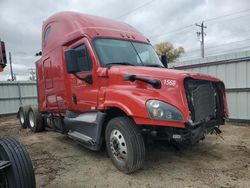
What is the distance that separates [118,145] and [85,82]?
1616 millimetres

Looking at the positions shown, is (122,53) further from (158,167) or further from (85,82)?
(158,167)

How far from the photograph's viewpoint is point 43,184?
150 inches

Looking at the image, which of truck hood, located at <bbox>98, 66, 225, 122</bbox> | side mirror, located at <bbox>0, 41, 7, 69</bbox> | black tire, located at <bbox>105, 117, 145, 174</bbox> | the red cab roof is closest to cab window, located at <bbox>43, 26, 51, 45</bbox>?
A: the red cab roof

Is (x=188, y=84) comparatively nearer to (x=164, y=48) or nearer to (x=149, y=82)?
(x=149, y=82)

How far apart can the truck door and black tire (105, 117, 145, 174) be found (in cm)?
81

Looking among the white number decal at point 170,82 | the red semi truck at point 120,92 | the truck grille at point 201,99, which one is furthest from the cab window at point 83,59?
the truck grille at point 201,99

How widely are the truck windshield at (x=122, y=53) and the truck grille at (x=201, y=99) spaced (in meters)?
1.29

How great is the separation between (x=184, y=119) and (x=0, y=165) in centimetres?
242

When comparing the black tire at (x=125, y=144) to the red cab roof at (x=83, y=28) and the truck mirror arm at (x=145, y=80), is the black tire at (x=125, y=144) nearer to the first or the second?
the truck mirror arm at (x=145, y=80)

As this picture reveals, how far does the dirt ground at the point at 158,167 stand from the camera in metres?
3.78

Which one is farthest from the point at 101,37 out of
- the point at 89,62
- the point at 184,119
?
the point at 184,119

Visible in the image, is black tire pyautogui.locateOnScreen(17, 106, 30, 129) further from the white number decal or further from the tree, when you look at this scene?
the tree

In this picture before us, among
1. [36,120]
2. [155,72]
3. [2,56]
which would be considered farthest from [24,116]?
[155,72]

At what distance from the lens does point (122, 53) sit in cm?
487
